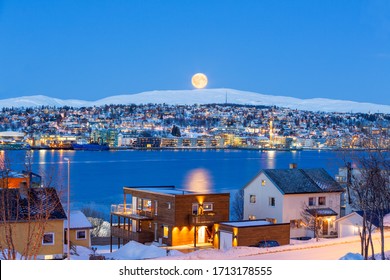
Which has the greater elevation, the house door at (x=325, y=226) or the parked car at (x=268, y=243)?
the parked car at (x=268, y=243)

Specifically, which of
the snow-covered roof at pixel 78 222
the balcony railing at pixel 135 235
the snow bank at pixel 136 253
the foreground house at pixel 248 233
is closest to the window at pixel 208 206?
the foreground house at pixel 248 233

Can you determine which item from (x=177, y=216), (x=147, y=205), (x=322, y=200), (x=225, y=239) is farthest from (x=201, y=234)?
(x=322, y=200)

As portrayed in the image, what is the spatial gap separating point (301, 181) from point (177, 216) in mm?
3285

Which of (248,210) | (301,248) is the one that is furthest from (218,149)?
(301,248)

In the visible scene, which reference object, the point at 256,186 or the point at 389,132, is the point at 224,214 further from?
the point at 389,132

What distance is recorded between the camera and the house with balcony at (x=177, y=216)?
11.1 meters

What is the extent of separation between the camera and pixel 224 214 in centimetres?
1163

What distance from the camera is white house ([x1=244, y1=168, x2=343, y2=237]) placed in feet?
41.5

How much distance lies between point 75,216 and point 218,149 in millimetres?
75801

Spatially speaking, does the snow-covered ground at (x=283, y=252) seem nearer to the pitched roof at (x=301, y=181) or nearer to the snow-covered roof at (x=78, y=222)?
the snow-covered roof at (x=78, y=222)

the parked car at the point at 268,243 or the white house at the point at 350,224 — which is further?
the white house at the point at 350,224

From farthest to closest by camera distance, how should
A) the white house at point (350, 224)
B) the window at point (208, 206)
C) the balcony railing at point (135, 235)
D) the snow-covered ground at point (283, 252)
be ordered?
the balcony railing at point (135, 235)
the window at point (208, 206)
the white house at point (350, 224)
the snow-covered ground at point (283, 252)

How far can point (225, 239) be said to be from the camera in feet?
33.1
